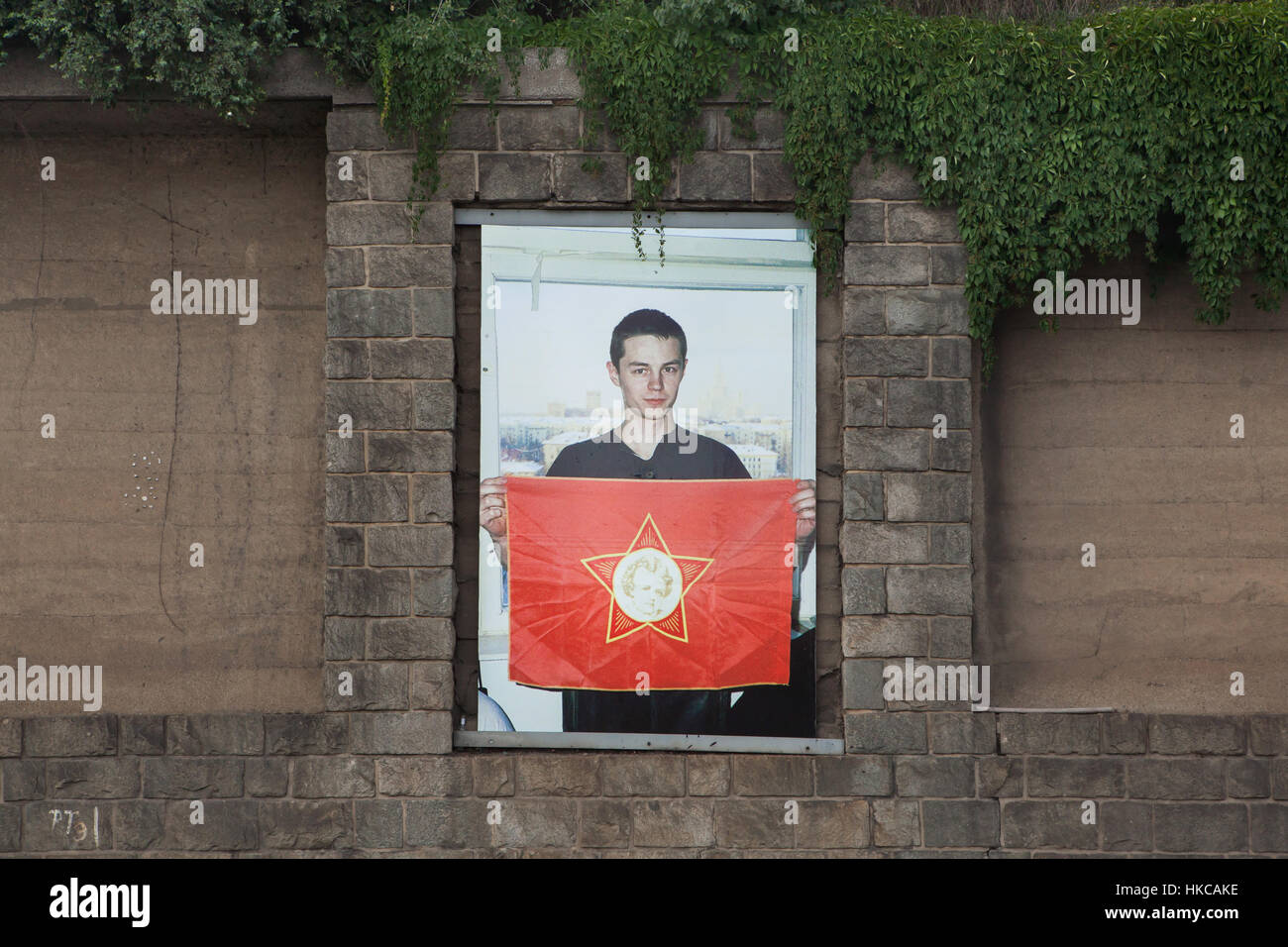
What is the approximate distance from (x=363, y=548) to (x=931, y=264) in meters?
3.73

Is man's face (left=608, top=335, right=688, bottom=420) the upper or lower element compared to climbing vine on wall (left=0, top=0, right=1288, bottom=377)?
lower

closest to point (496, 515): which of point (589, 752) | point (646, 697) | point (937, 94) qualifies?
point (646, 697)

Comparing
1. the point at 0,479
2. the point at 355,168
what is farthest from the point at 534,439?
the point at 0,479

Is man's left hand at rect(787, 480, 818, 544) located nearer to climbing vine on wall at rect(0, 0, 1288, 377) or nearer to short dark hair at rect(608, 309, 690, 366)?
short dark hair at rect(608, 309, 690, 366)

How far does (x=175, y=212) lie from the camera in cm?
708

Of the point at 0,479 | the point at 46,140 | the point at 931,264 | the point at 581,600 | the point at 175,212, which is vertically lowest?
the point at 581,600

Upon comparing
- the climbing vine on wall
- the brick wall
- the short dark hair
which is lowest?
the brick wall

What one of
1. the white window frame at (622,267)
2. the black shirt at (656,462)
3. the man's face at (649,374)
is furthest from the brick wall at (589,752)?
the man's face at (649,374)

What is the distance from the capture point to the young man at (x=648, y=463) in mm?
6629

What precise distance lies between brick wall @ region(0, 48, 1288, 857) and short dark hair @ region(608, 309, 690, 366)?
2.27 ft

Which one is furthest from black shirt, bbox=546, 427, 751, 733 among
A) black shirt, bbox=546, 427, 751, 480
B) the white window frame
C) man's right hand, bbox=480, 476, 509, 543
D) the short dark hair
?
the short dark hair

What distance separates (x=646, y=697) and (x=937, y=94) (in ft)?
12.8

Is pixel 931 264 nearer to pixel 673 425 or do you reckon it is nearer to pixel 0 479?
pixel 673 425

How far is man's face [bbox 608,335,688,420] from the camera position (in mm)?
6730
